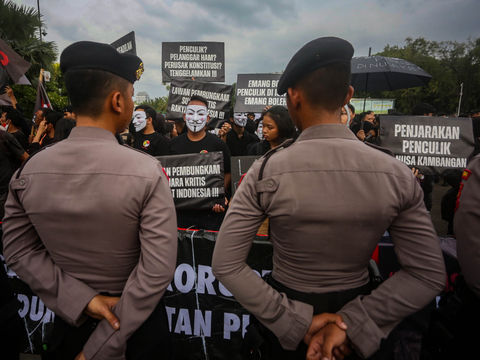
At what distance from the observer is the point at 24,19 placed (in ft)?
51.6

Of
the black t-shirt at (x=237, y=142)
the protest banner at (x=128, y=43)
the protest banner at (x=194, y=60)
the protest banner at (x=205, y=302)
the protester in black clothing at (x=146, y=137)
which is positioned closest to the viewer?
the protest banner at (x=205, y=302)

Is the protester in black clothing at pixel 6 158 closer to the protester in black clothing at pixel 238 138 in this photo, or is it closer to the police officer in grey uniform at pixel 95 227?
the police officer in grey uniform at pixel 95 227

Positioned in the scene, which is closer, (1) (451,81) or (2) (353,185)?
(2) (353,185)

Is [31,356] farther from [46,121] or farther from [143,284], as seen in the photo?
[46,121]

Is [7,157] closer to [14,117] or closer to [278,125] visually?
[14,117]

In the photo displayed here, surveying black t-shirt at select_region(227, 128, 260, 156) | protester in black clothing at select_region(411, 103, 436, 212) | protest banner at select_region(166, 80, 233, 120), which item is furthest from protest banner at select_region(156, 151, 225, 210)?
protester in black clothing at select_region(411, 103, 436, 212)

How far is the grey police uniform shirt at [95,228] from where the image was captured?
4.32ft

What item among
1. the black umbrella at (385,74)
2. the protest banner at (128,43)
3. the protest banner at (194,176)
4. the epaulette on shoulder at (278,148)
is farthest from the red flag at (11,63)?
the black umbrella at (385,74)

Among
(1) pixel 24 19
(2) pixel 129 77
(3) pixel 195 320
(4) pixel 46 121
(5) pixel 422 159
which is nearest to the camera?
(2) pixel 129 77

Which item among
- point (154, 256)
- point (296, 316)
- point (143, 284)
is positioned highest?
point (154, 256)

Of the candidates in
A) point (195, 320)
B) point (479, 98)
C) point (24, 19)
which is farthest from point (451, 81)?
point (195, 320)

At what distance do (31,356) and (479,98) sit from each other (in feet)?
Result: 181

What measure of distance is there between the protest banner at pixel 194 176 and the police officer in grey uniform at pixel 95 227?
6.93 feet

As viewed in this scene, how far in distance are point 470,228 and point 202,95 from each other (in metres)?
5.17
